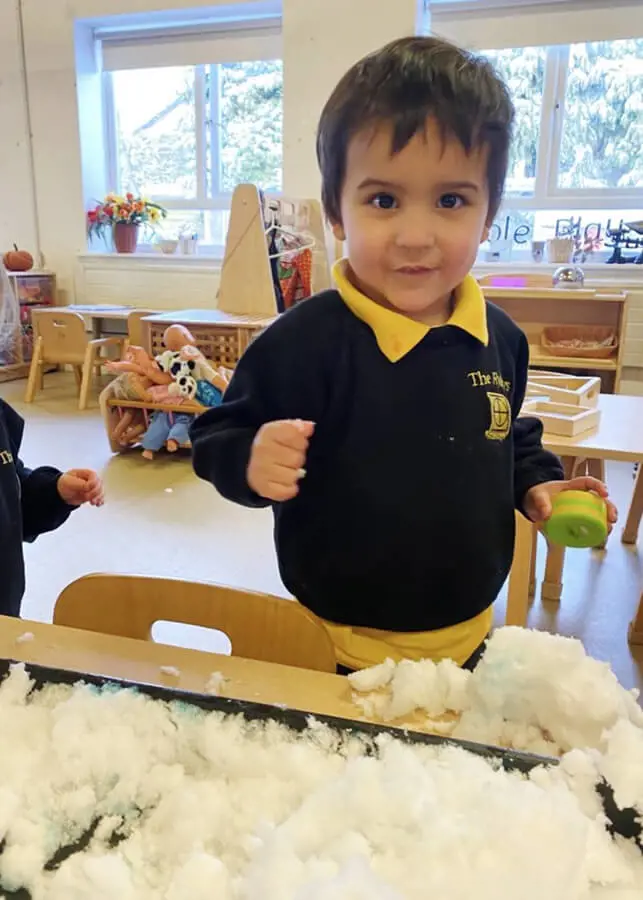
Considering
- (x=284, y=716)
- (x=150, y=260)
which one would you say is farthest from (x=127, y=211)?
(x=284, y=716)

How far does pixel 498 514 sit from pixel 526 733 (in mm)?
267

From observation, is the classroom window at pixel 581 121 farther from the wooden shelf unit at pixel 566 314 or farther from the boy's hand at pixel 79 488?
the boy's hand at pixel 79 488

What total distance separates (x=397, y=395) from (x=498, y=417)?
107 millimetres

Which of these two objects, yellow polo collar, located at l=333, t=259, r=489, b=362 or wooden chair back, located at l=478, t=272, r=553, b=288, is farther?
wooden chair back, located at l=478, t=272, r=553, b=288

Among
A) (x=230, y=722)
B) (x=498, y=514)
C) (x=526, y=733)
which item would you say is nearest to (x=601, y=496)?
(x=498, y=514)

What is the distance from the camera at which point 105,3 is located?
4.05 m

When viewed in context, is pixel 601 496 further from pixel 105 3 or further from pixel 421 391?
pixel 105 3

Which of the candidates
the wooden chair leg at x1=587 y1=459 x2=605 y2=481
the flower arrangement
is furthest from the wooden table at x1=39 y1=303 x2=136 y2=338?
the wooden chair leg at x1=587 y1=459 x2=605 y2=481

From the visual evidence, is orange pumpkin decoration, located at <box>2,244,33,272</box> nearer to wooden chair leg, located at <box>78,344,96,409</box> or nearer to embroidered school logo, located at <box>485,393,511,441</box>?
wooden chair leg, located at <box>78,344,96,409</box>

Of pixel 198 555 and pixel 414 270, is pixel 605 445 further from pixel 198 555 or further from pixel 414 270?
pixel 198 555

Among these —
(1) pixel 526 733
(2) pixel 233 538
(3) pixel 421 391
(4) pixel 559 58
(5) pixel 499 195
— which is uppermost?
(4) pixel 559 58

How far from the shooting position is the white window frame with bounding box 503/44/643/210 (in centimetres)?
342

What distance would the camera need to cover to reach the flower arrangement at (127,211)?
4164mm

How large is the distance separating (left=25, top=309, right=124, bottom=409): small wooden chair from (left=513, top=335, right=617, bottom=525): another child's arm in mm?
3278
